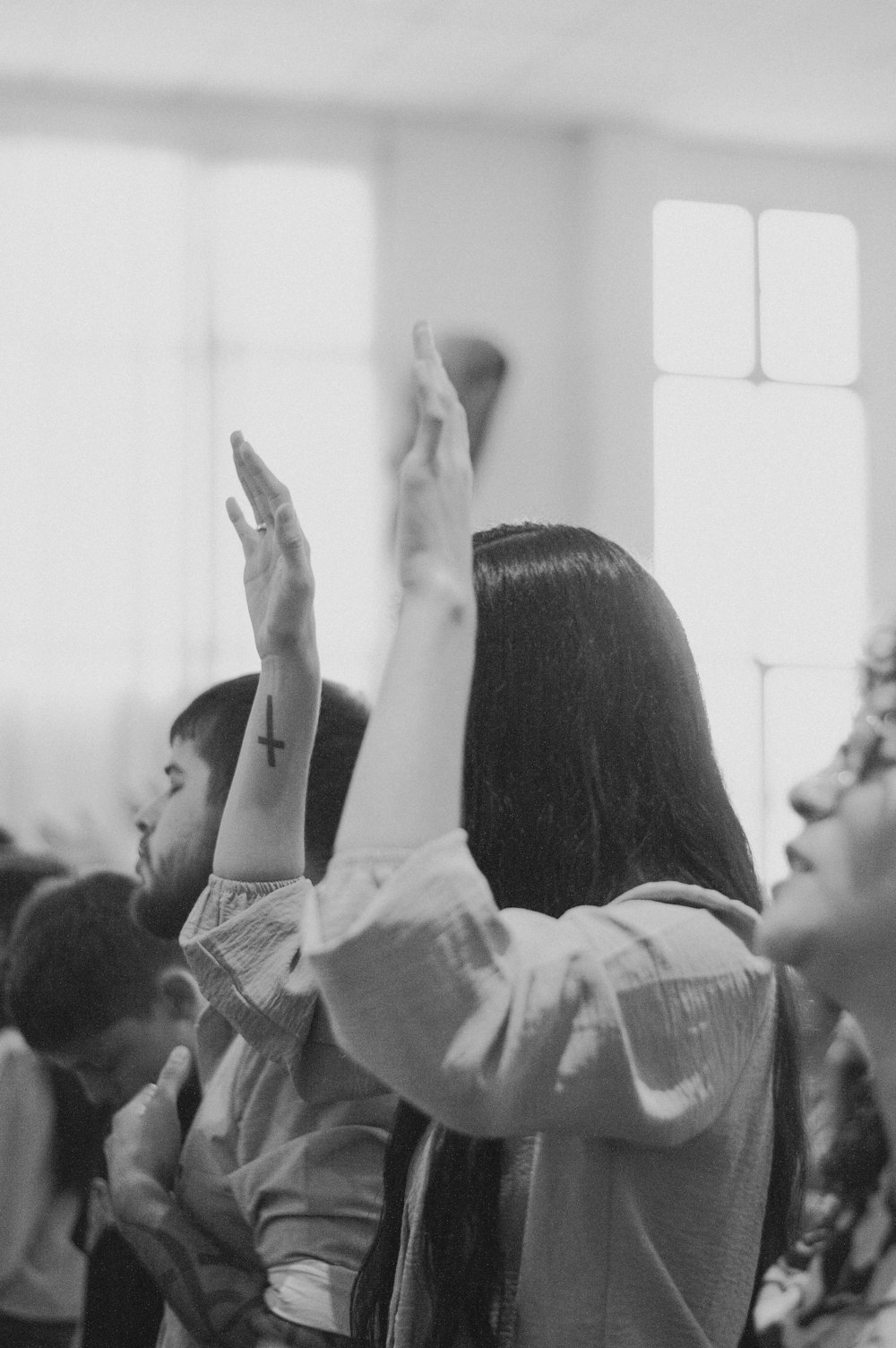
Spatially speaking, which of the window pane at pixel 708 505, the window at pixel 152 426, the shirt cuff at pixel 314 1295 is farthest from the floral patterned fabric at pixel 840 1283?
the window pane at pixel 708 505

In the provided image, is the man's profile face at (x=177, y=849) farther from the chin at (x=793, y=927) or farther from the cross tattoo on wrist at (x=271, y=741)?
the chin at (x=793, y=927)

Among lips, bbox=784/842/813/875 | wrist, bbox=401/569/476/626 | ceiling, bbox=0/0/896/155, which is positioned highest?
ceiling, bbox=0/0/896/155

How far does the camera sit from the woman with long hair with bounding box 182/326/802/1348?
37.6 inches

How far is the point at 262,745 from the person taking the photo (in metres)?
1.46

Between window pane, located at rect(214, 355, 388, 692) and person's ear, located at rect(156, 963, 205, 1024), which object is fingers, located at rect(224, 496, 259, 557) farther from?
window pane, located at rect(214, 355, 388, 692)

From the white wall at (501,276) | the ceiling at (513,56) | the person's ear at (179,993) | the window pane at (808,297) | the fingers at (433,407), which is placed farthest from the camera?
the window pane at (808,297)

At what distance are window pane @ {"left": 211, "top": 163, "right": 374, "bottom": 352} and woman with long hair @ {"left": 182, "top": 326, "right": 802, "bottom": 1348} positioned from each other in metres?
5.24

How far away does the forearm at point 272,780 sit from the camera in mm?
1448

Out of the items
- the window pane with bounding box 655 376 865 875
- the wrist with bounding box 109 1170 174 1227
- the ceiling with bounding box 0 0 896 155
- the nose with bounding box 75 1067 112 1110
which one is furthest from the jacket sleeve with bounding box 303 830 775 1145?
the window pane with bounding box 655 376 865 875

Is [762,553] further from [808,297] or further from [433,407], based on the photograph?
[433,407]

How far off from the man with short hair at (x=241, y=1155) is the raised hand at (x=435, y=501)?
1.62ft

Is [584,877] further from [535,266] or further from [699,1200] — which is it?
[535,266]

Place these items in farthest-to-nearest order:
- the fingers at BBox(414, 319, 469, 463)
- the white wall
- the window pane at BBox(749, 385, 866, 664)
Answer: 1. the window pane at BBox(749, 385, 866, 664)
2. the white wall
3. the fingers at BBox(414, 319, 469, 463)

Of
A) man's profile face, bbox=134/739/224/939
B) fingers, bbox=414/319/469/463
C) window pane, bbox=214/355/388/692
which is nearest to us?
fingers, bbox=414/319/469/463
